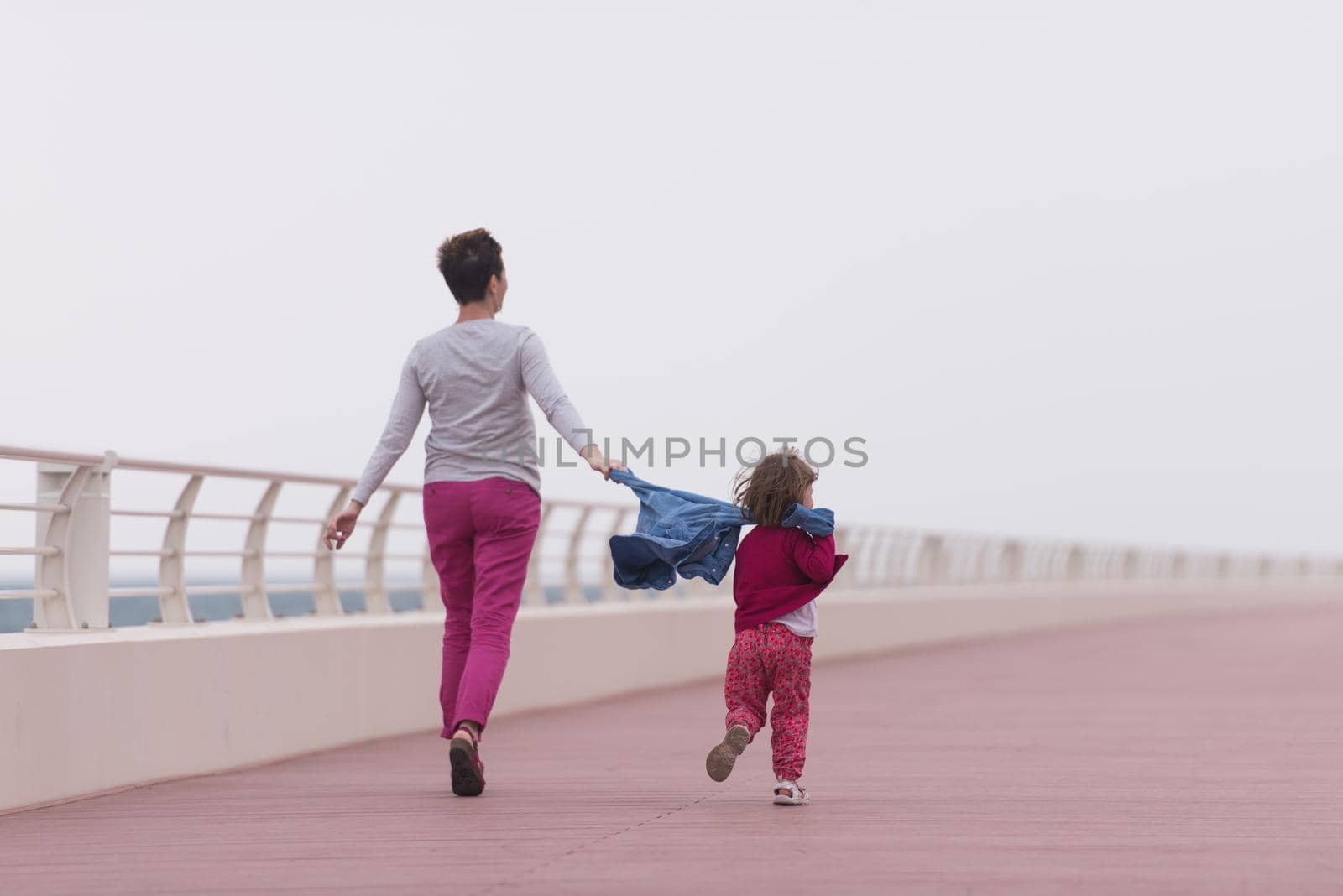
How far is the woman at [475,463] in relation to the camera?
7.39m

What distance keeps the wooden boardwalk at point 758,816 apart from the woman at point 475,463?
54 centimetres

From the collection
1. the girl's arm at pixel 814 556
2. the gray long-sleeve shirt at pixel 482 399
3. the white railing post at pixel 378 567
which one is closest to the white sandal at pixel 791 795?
the girl's arm at pixel 814 556

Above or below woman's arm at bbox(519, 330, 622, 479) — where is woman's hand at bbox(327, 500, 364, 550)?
below

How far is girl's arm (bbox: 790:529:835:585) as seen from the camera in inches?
285

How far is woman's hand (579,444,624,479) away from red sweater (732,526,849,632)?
1.85 ft

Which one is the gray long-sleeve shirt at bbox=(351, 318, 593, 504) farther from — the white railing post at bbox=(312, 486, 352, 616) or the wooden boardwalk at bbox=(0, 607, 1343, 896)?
the white railing post at bbox=(312, 486, 352, 616)

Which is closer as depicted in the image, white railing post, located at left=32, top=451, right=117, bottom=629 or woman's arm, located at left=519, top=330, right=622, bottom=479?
woman's arm, located at left=519, top=330, right=622, bottom=479

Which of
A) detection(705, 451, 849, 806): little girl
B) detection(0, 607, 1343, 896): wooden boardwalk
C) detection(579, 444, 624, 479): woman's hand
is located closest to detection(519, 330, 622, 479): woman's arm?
detection(579, 444, 624, 479): woman's hand

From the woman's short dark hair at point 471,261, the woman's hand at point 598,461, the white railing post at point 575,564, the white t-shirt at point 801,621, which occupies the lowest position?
the white railing post at point 575,564

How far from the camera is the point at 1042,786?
7832 mm

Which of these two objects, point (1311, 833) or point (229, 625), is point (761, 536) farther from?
point (229, 625)

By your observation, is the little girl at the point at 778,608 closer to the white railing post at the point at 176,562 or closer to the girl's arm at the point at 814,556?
the girl's arm at the point at 814,556

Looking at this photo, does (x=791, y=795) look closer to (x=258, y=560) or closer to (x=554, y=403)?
(x=554, y=403)

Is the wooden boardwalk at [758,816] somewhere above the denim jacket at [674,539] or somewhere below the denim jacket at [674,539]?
below
